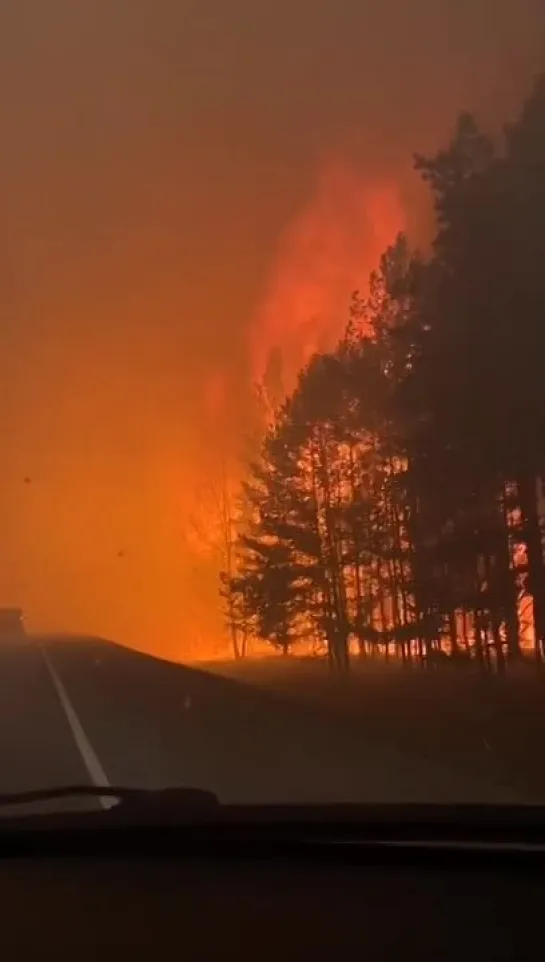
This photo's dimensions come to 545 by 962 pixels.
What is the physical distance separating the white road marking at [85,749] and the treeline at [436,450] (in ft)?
11.7

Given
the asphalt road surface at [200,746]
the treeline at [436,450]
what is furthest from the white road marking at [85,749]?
the treeline at [436,450]

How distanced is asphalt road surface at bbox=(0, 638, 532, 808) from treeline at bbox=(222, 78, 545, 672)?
2.03 meters

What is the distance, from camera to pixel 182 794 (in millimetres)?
3600

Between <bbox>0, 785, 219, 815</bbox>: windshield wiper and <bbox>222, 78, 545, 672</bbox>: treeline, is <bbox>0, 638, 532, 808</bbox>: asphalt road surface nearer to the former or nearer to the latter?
<bbox>0, 785, 219, 815</bbox>: windshield wiper

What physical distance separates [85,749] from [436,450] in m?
6.84

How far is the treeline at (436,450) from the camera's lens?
1307cm

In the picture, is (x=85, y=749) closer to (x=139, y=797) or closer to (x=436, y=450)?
(x=139, y=797)

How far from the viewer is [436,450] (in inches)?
559

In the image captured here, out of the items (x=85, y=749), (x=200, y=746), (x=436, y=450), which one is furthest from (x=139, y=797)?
(x=436, y=450)

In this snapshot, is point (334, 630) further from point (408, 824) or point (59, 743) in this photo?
point (408, 824)

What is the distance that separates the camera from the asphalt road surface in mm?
6895

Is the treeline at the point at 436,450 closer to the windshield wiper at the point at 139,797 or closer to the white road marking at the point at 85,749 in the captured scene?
the white road marking at the point at 85,749

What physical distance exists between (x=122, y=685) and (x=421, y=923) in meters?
13.5

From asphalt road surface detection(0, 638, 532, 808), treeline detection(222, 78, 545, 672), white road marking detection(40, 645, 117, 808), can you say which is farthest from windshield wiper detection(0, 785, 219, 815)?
treeline detection(222, 78, 545, 672)
